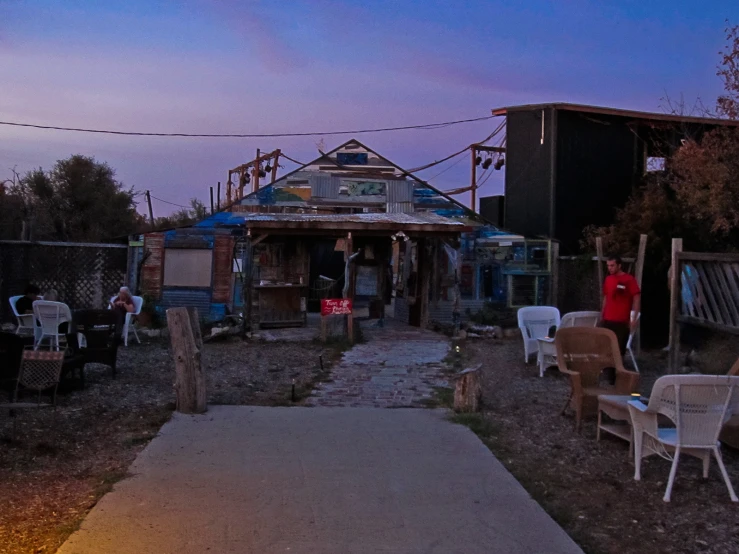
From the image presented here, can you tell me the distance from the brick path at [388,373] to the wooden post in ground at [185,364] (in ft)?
4.83

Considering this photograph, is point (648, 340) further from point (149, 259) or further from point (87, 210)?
point (87, 210)

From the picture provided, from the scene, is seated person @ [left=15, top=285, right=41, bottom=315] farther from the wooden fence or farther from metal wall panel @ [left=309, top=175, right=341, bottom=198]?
the wooden fence

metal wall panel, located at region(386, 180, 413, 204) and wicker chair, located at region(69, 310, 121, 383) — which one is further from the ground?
metal wall panel, located at region(386, 180, 413, 204)

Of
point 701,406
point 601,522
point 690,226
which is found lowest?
point 601,522

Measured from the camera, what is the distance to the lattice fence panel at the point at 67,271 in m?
15.8

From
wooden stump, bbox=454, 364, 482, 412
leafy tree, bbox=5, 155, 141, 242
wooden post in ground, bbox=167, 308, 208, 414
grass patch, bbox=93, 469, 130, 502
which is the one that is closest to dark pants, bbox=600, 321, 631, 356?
wooden stump, bbox=454, 364, 482, 412

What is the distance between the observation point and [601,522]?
16.1 ft

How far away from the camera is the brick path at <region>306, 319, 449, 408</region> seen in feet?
29.6

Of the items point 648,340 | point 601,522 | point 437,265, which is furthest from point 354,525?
point 437,265

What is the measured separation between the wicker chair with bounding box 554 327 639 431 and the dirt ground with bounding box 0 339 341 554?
318 cm

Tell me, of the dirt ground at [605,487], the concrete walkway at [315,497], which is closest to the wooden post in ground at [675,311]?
the dirt ground at [605,487]

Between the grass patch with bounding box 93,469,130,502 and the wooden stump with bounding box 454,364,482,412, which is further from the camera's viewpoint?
the wooden stump with bounding box 454,364,482,412

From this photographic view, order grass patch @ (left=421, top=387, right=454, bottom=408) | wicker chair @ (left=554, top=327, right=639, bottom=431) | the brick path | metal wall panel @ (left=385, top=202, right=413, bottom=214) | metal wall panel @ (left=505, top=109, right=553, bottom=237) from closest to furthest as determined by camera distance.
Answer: wicker chair @ (left=554, top=327, right=639, bottom=431)
grass patch @ (left=421, top=387, right=454, bottom=408)
the brick path
metal wall panel @ (left=385, top=202, right=413, bottom=214)
metal wall panel @ (left=505, top=109, right=553, bottom=237)

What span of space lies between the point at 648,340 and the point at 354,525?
11.8 meters
